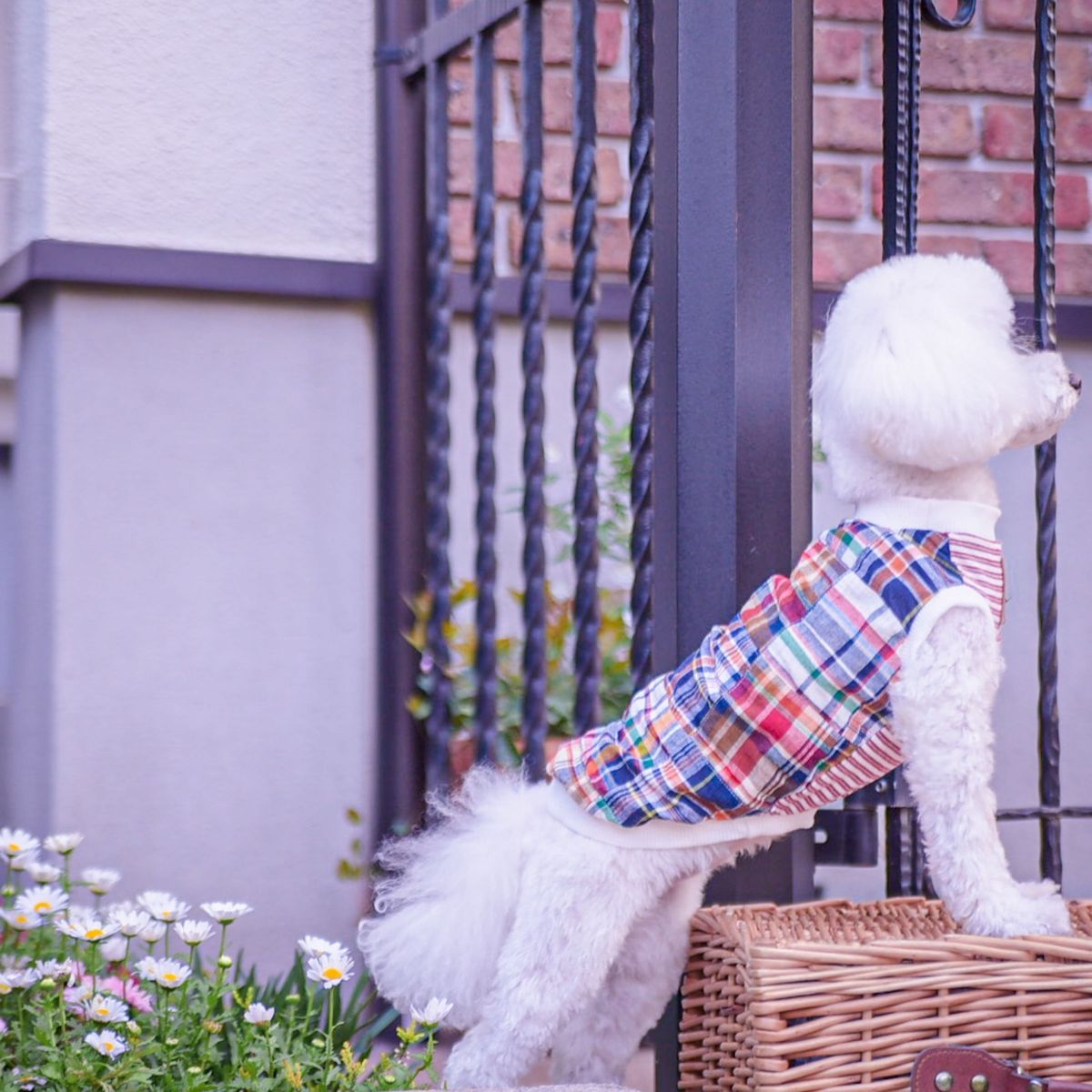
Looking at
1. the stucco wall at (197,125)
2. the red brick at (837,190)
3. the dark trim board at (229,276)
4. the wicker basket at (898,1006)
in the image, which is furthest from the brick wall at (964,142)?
the wicker basket at (898,1006)

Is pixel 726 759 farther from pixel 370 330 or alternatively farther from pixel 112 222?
pixel 112 222

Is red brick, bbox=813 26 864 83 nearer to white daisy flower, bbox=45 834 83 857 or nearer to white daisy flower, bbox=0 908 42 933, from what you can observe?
white daisy flower, bbox=45 834 83 857

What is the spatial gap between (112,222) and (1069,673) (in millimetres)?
2058

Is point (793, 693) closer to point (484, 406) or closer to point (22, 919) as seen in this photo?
point (484, 406)

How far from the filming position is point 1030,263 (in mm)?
3164

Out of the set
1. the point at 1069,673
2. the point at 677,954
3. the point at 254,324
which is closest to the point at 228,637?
the point at 254,324

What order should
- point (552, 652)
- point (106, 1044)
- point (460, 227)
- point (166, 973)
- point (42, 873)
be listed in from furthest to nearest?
point (460, 227), point (552, 652), point (42, 873), point (166, 973), point (106, 1044)

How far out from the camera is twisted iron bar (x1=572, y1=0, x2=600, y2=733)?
226cm

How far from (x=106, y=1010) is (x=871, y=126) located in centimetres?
226

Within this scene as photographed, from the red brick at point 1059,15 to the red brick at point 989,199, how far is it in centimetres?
31

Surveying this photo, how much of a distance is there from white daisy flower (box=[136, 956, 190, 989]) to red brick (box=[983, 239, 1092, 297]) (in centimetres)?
217

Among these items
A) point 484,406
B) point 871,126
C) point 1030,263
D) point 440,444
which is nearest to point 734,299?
point 484,406

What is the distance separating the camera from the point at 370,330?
2883mm

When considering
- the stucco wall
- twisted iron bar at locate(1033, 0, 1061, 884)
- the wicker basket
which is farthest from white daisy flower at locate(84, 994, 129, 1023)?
the stucco wall
